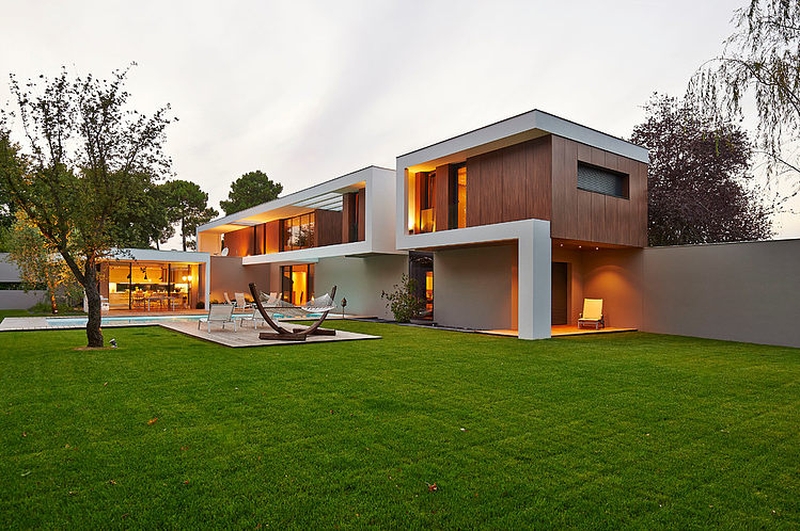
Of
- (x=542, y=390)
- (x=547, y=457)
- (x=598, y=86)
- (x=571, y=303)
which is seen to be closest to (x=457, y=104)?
(x=598, y=86)

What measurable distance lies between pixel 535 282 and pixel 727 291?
5.02m

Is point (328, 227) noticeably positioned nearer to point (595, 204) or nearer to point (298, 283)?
point (298, 283)

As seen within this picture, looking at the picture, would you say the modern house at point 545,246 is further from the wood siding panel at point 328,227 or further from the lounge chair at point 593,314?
the wood siding panel at point 328,227

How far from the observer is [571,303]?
15844 millimetres

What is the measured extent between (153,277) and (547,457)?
2472 cm

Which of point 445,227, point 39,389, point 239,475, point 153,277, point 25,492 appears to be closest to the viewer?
point 25,492

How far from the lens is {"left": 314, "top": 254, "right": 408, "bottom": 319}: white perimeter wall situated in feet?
63.1

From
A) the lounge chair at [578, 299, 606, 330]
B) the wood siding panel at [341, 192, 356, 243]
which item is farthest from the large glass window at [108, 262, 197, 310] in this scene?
the lounge chair at [578, 299, 606, 330]

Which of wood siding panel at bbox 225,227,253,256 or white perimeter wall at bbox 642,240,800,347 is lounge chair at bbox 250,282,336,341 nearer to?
white perimeter wall at bbox 642,240,800,347

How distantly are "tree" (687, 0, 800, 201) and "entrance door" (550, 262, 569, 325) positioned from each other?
994cm

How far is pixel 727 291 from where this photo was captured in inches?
492

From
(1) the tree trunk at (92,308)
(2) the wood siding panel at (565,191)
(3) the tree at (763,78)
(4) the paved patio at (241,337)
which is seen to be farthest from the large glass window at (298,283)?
(3) the tree at (763,78)

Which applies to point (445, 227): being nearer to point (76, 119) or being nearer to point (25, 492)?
point (76, 119)

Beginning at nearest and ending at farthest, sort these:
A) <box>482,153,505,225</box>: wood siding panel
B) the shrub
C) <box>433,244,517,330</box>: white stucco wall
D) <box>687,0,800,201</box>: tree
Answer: <box>687,0,800,201</box>: tree < <box>482,153,505,225</box>: wood siding panel < <box>433,244,517,330</box>: white stucco wall < the shrub
